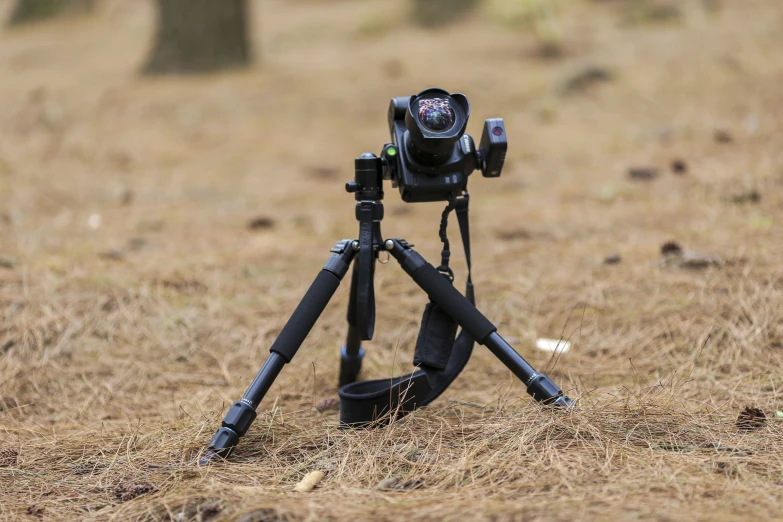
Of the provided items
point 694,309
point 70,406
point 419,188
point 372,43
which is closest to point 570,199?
point 694,309

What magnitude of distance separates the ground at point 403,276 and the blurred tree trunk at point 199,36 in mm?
249

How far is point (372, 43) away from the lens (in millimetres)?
9250

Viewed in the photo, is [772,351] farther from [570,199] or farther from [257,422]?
[570,199]

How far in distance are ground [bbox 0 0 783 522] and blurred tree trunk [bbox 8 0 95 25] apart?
248 centimetres

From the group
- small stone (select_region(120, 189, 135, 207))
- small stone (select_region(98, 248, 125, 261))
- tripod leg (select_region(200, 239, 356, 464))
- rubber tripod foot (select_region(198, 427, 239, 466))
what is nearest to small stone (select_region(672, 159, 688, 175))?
tripod leg (select_region(200, 239, 356, 464))

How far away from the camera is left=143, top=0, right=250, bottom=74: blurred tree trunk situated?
24.9ft

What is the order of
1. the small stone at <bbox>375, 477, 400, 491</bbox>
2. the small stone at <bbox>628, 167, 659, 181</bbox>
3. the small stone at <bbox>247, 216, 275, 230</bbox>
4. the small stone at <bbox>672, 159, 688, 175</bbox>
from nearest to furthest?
the small stone at <bbox>375, 477, 400, 491</bbox> → the small stone at <bbox>247, 216, 275, 230</bbox> → the small stone at <bbox>672, 159, 688, 175</bbox> → the small stone at <bbox>628, 167, 659, 181</bbox>

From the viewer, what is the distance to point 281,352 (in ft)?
7.89

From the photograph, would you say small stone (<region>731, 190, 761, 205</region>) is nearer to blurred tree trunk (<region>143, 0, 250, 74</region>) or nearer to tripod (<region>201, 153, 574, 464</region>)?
tripod (<region>201, 153, 574, 464</region>)

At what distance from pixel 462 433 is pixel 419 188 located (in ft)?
2.55

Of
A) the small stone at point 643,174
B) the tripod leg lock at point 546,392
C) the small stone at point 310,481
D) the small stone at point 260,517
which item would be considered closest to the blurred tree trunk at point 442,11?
the small stone at point 643,174

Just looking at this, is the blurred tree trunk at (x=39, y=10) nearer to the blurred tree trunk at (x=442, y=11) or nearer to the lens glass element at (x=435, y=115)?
the blurred tree trunk at (x=442, y=11)

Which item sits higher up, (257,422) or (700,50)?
(700,50)

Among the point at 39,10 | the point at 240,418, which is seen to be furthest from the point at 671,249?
the point at 39,10
